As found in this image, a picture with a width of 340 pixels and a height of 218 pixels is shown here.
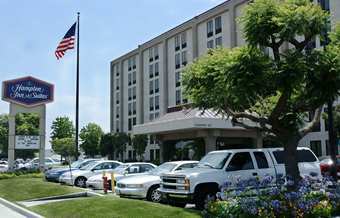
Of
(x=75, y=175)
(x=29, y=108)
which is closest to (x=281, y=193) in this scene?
(x=75, y=175)

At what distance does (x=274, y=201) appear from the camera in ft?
33.7

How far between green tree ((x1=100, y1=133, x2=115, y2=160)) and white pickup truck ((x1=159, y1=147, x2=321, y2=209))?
64.6m

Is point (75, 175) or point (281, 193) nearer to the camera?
point (281, 193)

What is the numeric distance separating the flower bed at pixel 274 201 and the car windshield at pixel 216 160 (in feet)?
10.9

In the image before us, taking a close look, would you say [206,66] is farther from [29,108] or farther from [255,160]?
[29,108]

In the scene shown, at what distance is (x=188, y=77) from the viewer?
14.7 m

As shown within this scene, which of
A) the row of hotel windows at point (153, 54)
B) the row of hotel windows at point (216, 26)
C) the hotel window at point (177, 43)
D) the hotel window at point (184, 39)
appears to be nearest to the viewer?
the row of hotel windows at point (216, 26)

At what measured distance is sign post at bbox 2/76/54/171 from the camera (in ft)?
120

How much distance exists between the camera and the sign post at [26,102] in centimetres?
3656

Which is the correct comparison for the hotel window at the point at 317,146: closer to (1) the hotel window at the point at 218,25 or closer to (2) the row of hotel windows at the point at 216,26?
(2) the row of hotel windows at the point at 216,26

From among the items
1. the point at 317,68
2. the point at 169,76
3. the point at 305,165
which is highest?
the point at 169,76

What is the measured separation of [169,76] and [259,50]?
203 feet

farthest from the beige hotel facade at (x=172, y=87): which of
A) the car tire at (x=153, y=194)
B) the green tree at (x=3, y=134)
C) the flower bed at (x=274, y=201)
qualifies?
the green tree at (x=3, y=134)

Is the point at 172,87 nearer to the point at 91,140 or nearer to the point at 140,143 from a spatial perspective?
the point at 140,143
